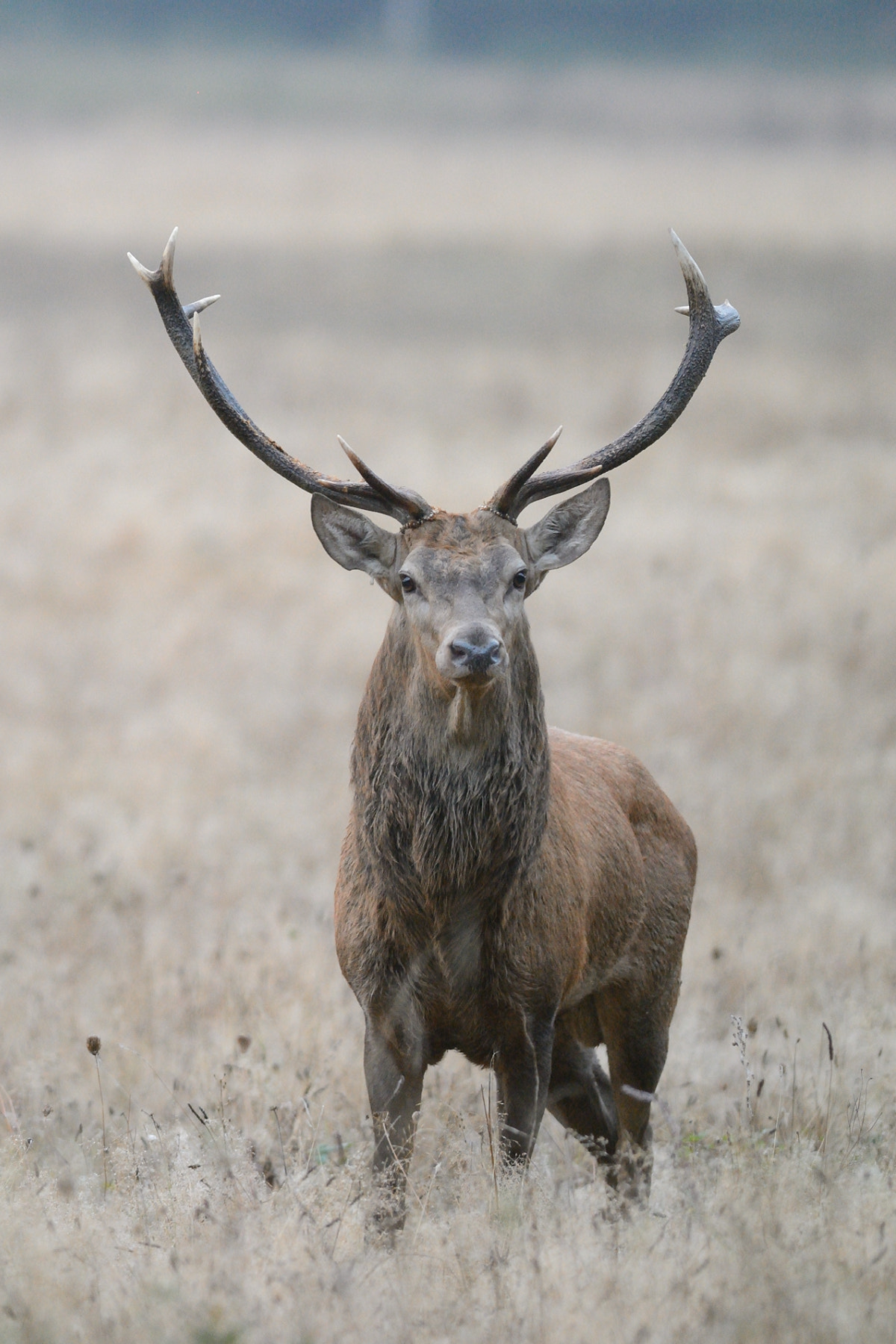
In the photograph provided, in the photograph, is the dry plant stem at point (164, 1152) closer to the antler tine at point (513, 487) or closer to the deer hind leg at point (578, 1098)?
the deer hind leg at point (578, 1098)

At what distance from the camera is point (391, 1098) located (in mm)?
4809

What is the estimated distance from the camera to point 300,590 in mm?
14305

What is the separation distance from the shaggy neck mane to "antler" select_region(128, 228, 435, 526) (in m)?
0.38

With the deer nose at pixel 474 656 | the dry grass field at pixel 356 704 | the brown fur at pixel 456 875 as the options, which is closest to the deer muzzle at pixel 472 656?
the deer nose at pixel 474 656

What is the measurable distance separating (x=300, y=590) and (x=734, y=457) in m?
6.06

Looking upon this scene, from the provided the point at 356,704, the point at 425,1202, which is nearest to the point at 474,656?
the point at 425,1202

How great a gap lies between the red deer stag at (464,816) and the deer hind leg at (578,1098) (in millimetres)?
393

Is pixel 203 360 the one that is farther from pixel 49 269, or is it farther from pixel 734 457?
pixel 49 269

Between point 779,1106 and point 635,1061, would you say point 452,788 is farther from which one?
point 779,1106

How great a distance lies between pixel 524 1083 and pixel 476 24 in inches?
2384

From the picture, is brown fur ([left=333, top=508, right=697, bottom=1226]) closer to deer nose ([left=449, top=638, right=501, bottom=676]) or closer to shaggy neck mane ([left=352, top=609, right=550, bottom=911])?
shaggy neck mane ([left=352, top=609, right=550, bottom=911])

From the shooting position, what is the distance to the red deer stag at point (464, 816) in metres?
4.74

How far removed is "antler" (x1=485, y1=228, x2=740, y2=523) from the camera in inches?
199

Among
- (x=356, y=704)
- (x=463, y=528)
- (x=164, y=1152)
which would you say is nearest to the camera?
(x=463, y=528)
